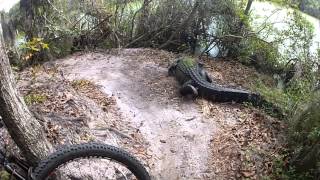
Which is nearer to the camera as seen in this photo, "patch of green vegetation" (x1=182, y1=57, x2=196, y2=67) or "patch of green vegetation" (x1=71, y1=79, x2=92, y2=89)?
"patch of green vegetation" (x1=71, y1=79, x2=92, y2=89)

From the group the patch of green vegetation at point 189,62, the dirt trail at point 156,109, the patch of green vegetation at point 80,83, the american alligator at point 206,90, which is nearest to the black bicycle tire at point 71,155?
the dirt trail at point 156,109

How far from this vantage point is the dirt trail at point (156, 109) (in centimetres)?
502

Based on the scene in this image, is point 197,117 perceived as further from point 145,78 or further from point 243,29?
point 243,29

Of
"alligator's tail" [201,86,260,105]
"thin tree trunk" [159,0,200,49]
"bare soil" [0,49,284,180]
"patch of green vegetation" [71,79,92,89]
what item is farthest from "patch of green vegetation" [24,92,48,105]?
"thin tree trunk" [159,0,200,49]

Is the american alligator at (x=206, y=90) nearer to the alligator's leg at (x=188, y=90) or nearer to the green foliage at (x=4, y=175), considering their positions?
the alligator's leg at (x=188, y=90)

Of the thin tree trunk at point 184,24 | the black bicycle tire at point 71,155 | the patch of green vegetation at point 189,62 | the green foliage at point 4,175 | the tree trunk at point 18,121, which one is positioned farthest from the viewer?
the thin tree trunk at point 184,24

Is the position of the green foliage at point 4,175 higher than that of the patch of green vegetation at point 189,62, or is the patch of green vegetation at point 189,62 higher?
the green foliage at point 4,175

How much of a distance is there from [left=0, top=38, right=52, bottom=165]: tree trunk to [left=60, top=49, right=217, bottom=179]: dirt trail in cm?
153

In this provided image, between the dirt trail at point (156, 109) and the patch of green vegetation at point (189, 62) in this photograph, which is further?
the patch of green vegetation at point (189, 62)

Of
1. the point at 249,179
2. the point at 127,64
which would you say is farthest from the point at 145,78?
the point at 249,179

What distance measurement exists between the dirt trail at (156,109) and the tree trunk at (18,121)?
1.53 meters

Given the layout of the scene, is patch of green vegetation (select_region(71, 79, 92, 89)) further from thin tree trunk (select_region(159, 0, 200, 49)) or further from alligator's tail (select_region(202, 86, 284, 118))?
thin tree trunk (select_region(159, 0, 200, 49))

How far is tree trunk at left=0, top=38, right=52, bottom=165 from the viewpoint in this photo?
3242mm

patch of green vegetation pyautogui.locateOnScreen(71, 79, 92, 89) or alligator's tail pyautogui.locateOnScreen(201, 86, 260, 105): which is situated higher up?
alligator's tail pyautogui.locateOnScreen(201, 86, 260, 105)
